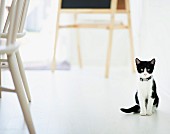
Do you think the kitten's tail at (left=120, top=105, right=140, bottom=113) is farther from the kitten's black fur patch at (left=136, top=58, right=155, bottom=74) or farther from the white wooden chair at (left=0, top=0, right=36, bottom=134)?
the white wooden chair at (left=0, top=0, right=36, bottom=134)

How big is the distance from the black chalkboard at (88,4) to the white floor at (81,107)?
0.65 meters

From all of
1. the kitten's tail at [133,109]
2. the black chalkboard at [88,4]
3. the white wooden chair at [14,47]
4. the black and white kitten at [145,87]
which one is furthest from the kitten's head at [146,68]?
the black chalkboard at [88,4]

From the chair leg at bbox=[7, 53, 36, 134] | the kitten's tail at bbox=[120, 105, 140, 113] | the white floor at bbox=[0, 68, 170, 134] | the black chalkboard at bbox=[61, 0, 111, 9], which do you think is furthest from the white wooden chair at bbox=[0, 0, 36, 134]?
the black chalkboard at bbox=[61, 0, 111, 9]

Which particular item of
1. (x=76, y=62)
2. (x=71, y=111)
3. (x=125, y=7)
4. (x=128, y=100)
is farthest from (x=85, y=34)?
(x=71, y=111)

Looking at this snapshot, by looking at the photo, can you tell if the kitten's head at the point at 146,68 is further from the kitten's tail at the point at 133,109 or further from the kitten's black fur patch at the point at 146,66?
the kitten's tail at the point at 133,109

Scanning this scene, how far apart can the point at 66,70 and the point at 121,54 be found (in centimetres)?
66

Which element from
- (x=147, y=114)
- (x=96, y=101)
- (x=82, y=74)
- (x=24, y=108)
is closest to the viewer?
(x=24, y=108)

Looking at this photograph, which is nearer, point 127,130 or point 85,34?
point 127,130

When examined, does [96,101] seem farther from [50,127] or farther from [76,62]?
[76,62]

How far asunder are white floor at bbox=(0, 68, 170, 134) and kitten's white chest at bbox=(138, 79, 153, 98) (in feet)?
0.45

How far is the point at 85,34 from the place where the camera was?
3.64 metres

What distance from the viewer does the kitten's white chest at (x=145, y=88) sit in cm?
197

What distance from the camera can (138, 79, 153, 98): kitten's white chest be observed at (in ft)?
6.48

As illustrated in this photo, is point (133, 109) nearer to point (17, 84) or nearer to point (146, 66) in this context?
Answer: point (146, 66)
